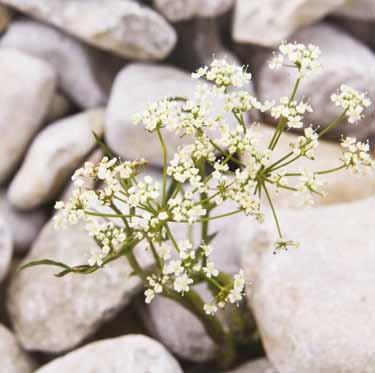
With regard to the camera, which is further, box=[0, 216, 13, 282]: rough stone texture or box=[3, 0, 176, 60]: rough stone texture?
box=[3, 0, 176, 60]: rough stone texture

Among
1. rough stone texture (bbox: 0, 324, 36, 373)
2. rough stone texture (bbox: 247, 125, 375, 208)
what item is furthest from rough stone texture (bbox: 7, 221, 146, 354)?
rough stone texture (bbox: 247, 125, 375, 208)

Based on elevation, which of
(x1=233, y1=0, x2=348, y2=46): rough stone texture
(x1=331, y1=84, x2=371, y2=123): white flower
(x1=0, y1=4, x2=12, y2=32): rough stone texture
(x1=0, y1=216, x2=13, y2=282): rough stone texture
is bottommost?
(x1=0, y1=216, x2=13, y2=282): rough stone texture

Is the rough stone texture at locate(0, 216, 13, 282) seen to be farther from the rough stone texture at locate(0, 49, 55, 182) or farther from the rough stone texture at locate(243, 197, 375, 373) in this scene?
the rough stone texture at locate(243, 197, 375, 373)

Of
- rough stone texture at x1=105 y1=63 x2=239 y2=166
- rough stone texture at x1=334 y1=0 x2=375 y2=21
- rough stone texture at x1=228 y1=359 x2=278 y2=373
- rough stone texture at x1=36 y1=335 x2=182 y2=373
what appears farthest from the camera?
rough stone texture at x1=334 y1=0 x2=375 y2=21

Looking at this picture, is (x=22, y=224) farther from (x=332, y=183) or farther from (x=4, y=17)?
(x=332, y=183)

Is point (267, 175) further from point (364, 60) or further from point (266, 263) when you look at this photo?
point (364, 60)

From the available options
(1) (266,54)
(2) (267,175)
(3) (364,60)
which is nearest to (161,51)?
(1) (266,54)

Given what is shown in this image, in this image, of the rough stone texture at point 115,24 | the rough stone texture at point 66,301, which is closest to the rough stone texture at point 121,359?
the rough stone texture at point 66,301
